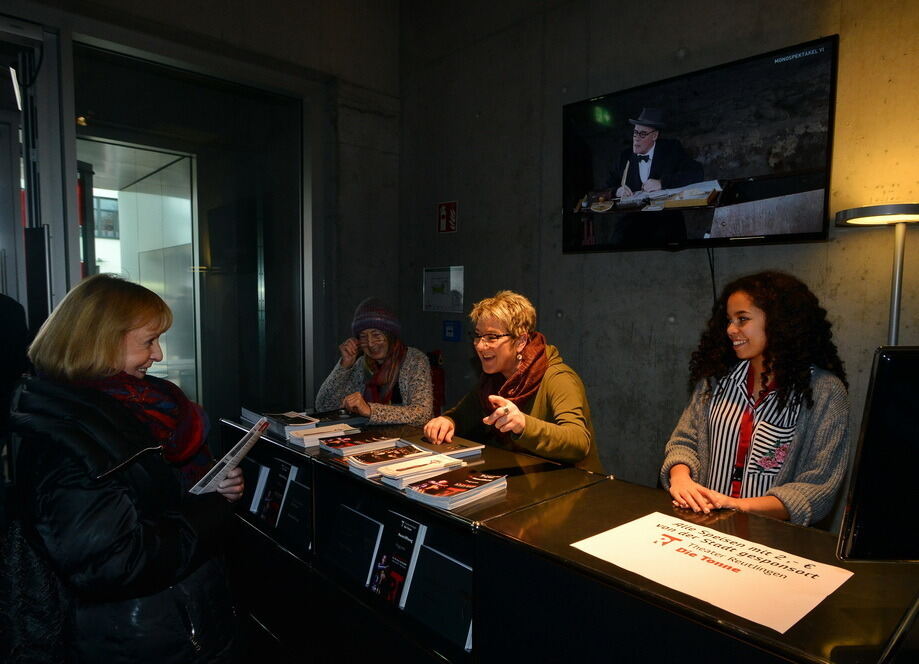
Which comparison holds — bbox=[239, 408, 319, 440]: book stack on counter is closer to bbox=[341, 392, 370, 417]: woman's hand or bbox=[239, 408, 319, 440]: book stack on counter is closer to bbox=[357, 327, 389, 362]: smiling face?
bbox=[341, 392, 370, 417]: woman's hand

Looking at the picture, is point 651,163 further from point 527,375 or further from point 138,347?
point 138,347

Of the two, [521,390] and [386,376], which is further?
[386,376]

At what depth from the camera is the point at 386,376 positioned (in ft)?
10.6

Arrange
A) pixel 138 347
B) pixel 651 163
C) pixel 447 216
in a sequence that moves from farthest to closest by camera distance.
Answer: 1. pixel 447 216
2. pixel 651 163
3. pixel 138 347

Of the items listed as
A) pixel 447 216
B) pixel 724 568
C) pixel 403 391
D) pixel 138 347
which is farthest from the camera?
pixel 447 216

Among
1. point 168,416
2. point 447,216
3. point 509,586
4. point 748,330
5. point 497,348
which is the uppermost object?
point 447,216

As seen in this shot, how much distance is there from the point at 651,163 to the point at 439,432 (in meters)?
2.13

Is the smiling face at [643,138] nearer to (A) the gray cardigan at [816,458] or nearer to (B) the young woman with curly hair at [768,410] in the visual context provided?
(B) the young woman with curly hair at [768,410]

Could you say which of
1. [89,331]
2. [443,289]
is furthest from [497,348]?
[443,289]

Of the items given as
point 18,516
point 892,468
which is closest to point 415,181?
point 18,516

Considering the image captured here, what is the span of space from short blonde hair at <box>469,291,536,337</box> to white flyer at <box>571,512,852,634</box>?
1.05m

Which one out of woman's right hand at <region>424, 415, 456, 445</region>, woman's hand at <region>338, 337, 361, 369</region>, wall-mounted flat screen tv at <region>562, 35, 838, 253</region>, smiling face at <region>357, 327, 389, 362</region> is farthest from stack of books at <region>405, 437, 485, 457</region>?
wall-mounted flat screen tv at <region>562, 35, 838, 253</region>

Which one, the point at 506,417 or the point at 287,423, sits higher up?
the point at 506,417

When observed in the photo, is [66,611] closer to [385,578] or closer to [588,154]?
[385,578]
